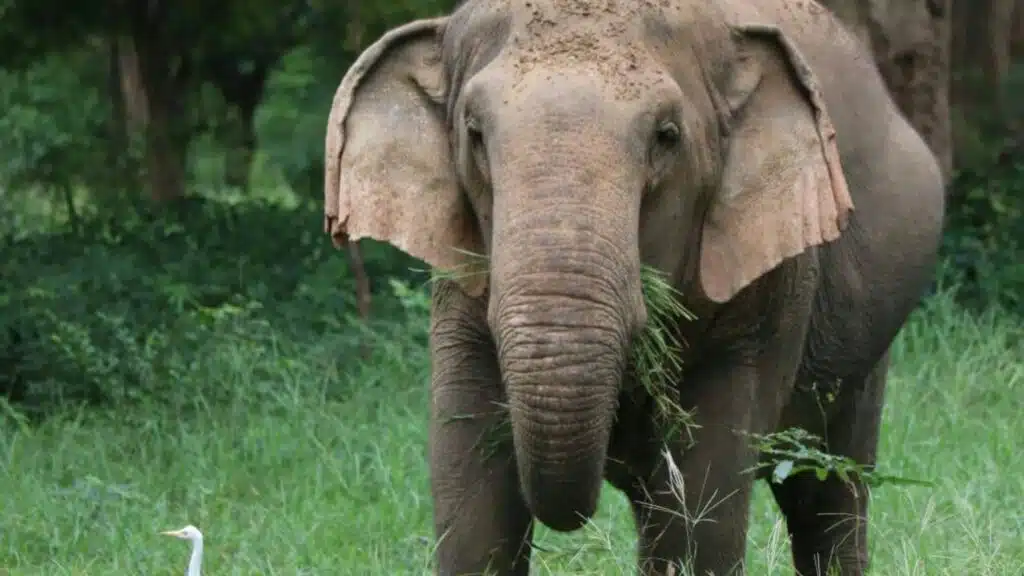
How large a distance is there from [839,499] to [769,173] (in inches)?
85.9

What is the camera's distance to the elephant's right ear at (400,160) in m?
5.38

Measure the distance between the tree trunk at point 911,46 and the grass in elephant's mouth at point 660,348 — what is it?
6413 millimetres

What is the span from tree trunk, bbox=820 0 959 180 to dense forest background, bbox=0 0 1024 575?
0.02 m

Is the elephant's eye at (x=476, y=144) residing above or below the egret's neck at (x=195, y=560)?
above

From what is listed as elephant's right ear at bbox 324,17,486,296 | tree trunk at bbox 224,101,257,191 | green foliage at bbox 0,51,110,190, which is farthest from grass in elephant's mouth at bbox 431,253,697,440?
tree trunk at bbox 224,101,257,191

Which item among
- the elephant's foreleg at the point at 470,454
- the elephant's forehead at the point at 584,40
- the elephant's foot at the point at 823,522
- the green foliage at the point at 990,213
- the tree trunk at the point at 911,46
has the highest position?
the elephant's forehead at the point at 584,40

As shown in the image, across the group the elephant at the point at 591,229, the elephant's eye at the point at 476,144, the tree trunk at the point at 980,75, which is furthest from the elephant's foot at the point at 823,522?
the tree trunk at the point at 980,75

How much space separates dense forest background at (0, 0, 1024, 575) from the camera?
7.69 m

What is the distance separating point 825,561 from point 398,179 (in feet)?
8.52

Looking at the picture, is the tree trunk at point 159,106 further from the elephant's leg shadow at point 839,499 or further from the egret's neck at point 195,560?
the egret's neck at point 195,560

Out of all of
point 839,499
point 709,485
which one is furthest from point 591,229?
point 839,499

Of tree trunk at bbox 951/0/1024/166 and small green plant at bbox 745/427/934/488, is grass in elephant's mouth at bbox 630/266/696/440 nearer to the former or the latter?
small green plant at bbox 745/427/934/488

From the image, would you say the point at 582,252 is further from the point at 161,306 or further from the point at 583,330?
the point at 161,306

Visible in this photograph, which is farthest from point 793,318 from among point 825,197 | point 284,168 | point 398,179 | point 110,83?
point 110,83
